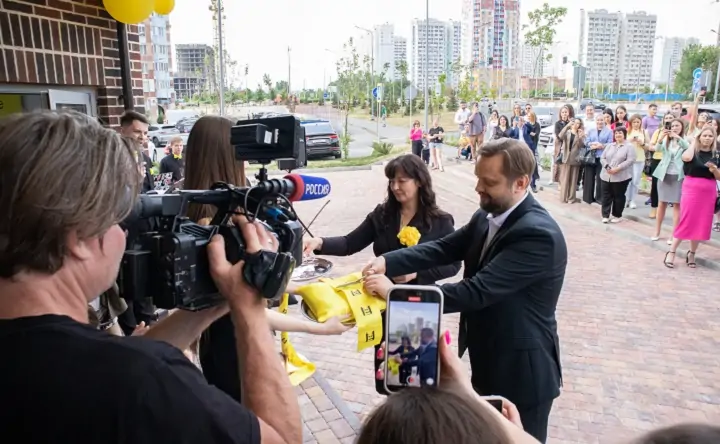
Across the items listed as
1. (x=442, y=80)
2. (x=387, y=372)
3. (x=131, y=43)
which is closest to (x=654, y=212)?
(x=131, y=43)

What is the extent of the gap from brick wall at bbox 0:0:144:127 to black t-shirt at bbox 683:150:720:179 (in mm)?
7131

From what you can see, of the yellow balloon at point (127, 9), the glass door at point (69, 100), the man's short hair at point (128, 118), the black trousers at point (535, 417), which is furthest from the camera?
the man's short hair at point (128, 118)

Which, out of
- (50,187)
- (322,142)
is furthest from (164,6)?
(322,142)

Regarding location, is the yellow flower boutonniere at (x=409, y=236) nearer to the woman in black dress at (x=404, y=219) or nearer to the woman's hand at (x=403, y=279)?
the woman in black dress at (x=404, y=219)

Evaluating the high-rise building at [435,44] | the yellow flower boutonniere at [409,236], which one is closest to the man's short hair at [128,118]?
the yellow flower boutonniere at [409,236]

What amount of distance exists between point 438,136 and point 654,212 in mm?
8632

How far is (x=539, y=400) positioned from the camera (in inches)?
99.0

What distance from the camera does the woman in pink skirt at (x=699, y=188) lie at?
7477 millimetres

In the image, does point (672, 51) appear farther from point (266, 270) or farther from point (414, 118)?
point (266, 270)

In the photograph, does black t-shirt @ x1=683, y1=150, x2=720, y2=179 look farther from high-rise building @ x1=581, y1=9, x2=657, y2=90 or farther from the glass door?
high-rise building @ x1=581, y1=9, x2=657, y2=90

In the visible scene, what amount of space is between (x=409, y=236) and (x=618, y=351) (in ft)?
10.0

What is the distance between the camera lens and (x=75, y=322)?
1.10 metres

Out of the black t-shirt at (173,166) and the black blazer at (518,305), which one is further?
the black t-shirt at (173,166)

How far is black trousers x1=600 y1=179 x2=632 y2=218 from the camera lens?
10.4m
